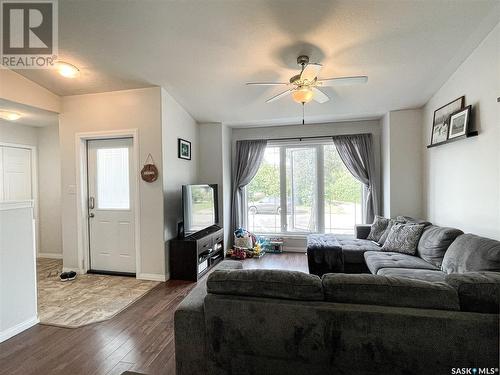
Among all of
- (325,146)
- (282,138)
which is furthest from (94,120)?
(325,146)

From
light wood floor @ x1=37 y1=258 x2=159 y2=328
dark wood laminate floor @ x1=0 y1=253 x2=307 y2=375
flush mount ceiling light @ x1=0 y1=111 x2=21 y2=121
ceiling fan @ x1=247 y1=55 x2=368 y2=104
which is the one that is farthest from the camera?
flush mount ceiling light @ x1=0 y1=111 x2=21 y2=121

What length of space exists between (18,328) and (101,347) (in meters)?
0.90

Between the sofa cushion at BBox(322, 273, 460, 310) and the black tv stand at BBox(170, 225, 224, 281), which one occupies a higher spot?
the sofa cushion at BBox(322, 273, 460, 310)

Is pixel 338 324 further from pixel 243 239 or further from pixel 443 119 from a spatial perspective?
pixel 243 239

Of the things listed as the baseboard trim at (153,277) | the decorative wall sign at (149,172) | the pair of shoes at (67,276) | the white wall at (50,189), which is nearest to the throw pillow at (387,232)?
the baseboard trim at (153,277)

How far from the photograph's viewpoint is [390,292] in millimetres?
1289

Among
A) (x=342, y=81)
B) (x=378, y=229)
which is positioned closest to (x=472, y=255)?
(x=378, y=229)

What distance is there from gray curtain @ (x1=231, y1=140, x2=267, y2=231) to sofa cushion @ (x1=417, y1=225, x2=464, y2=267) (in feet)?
10.1

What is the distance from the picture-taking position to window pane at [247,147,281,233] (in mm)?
5281

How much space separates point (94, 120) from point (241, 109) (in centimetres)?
221

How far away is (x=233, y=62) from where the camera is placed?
→ 9.82ft

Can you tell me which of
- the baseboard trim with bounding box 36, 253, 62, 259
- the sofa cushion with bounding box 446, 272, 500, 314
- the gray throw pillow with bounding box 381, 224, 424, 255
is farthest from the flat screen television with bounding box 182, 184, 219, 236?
the sofa cushion with bounding box 446, 272, 500, 314

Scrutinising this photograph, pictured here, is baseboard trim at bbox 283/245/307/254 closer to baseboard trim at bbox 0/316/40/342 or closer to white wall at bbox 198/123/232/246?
white wall at bbox 198/123/232/246

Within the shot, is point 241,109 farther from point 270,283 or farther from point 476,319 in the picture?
point 476,319
